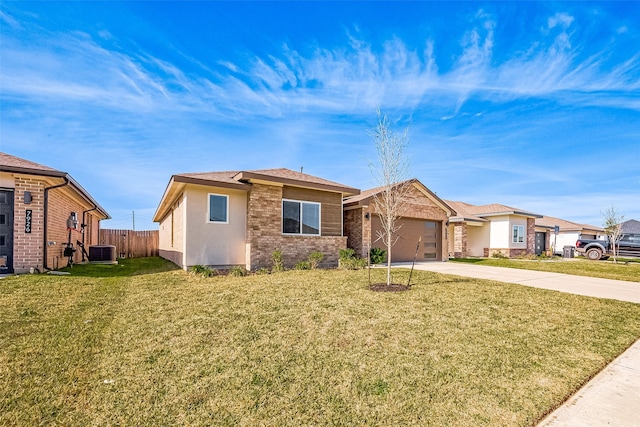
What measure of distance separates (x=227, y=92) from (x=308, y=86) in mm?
3051

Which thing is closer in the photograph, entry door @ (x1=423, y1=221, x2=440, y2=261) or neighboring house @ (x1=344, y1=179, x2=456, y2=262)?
neighboring house @ (x1=344, y1=179, x2=456, y2=262)

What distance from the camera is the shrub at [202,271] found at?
9.60 meters

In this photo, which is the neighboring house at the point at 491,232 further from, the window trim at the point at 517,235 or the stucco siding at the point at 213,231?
the stucco siding at the point at 213,231

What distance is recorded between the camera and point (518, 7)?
883 cm

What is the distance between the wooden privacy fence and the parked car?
28838 mm

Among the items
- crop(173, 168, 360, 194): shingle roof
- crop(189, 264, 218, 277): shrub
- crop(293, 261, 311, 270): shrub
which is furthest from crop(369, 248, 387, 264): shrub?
crop(189, 264, 218, 277): shrub

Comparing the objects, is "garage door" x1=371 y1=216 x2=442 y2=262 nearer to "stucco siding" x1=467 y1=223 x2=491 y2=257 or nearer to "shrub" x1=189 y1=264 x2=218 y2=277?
"stucco siding" x1=467 y1=223 x2=491 y2=257

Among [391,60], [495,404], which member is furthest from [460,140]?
[495,404]

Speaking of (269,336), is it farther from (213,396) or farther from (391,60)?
(391,60)

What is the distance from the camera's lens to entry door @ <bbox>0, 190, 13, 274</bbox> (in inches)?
340

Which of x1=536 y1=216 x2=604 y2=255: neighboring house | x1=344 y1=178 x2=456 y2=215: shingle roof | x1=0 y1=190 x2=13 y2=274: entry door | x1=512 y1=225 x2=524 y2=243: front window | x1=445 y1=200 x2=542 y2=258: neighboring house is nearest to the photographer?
x1=0 y1=190 x2=13 y2=274: entry door

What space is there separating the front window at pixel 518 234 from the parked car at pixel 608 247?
3374 mm

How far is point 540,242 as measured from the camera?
27781mm

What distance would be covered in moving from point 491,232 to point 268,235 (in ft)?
60.0
